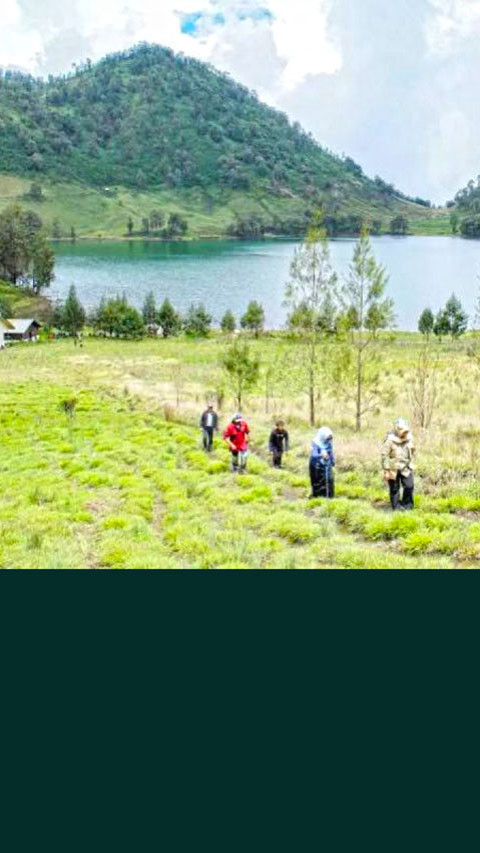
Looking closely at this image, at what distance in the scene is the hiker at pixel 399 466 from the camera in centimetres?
1038

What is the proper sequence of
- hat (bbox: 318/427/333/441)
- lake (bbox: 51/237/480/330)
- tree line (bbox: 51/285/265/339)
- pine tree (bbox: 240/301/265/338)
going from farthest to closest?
lake (bbox: 51/237/480/330) → tree line (bbox: 51/285/265/339) → pine tree (bbox: 240/301/265/338) → hat (bbox: 318/427/333/441)

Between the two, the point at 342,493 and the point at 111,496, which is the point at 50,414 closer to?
the point at 111,496

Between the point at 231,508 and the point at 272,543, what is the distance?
8.86 feet

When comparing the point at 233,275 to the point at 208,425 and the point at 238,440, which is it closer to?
the point at 208,425

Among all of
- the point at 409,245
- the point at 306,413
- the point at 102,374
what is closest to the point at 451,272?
the point at 409,245

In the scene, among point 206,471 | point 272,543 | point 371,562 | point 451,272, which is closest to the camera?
point 371,562

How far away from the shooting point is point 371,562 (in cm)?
662

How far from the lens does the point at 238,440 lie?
1428 centimetres

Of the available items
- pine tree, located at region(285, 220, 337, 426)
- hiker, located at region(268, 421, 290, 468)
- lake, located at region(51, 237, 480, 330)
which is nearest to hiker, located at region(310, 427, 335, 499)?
hiker, located at region(268, 421, 290, 468)

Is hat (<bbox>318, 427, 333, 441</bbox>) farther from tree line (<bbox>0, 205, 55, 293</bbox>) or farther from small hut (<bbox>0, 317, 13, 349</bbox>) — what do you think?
tree line (<bbox>0, 205, 55, 293</bbox>)

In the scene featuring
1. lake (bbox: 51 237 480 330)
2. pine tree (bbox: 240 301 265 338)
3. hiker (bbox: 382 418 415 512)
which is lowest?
hiker (bbox: 382 418 415 512)

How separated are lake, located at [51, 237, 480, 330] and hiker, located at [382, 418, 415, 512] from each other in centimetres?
7701

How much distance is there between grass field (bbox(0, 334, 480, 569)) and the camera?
794cm

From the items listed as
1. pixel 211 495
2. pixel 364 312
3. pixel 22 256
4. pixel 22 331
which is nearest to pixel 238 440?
pixel 211 495
